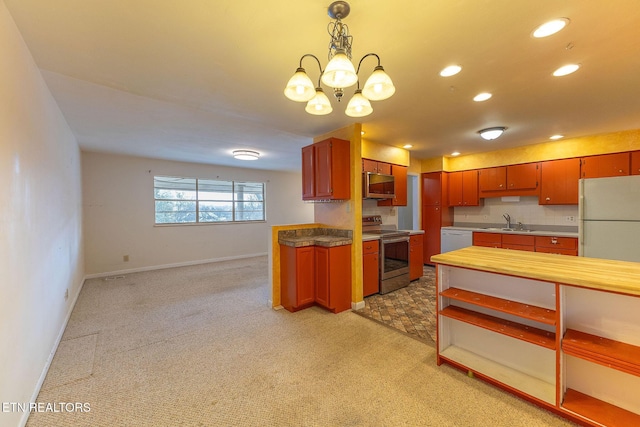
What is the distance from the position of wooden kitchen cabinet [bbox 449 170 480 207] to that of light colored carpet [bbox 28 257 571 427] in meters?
3.92

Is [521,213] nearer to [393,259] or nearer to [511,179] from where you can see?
[511,179]

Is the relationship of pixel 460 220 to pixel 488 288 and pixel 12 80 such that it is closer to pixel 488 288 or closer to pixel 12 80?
pixel 488 288

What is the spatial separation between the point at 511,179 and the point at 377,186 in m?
2.84

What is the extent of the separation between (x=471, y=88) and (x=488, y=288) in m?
1.87

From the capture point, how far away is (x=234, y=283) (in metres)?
4.66

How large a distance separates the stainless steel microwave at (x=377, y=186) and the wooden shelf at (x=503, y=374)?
2451 millimetres

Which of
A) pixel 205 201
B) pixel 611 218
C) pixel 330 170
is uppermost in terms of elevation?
pixel 330 170

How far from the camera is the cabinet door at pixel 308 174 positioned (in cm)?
371

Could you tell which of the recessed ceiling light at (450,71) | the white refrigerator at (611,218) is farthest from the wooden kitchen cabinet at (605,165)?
the recessed ceiling light at (450,71)

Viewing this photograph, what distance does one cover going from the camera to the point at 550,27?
1.63 m

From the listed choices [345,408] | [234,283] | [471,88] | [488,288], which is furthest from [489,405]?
[234,283]

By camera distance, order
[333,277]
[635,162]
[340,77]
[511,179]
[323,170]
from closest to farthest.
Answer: [340,77]
[333,277]
[323,170]
[635,162]
[511,179]

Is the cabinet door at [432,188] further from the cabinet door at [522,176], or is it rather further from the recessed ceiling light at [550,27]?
the recessed ceiling light at [550,27]

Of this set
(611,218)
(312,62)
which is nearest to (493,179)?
(611,218)
